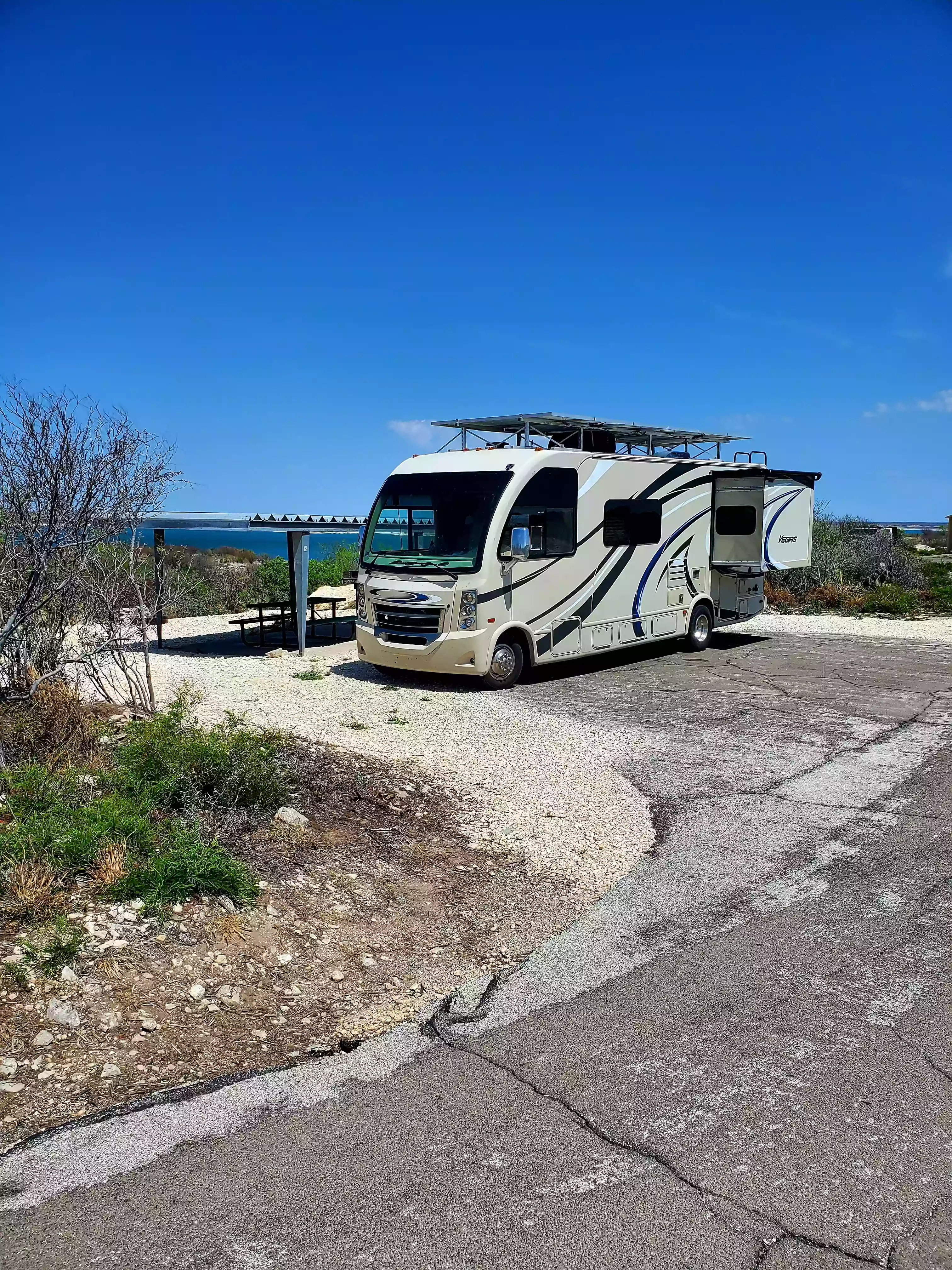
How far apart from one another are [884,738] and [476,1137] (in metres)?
7.62

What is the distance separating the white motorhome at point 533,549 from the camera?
12.1 meters

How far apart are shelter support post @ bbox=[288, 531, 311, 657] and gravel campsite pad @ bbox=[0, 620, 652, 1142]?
5.90m

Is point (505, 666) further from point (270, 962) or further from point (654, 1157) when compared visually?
point (654, 1157)

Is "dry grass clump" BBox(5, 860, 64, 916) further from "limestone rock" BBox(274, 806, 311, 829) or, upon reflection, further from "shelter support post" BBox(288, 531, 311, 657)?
"shelter support post" BBox(288, 531, 311, 657)

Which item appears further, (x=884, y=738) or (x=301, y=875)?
(x=884, y=738)

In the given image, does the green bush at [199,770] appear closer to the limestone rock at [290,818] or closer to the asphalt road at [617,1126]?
the limestone rock at [290,818]

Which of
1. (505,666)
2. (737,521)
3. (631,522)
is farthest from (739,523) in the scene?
(505,666)

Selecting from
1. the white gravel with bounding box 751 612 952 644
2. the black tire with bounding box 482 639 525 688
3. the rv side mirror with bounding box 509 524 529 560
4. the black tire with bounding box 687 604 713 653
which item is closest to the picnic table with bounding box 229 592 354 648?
the black tire with bounding box 482 639 525 688

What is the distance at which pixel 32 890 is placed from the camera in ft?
15.7

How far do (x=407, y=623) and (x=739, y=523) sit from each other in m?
6.73

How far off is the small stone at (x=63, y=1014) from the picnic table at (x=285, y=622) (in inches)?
439

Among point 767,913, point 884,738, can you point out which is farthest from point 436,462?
point 767,913

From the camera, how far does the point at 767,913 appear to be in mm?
5477

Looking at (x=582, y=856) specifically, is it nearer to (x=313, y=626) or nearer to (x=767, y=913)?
(x=767, y=913)
